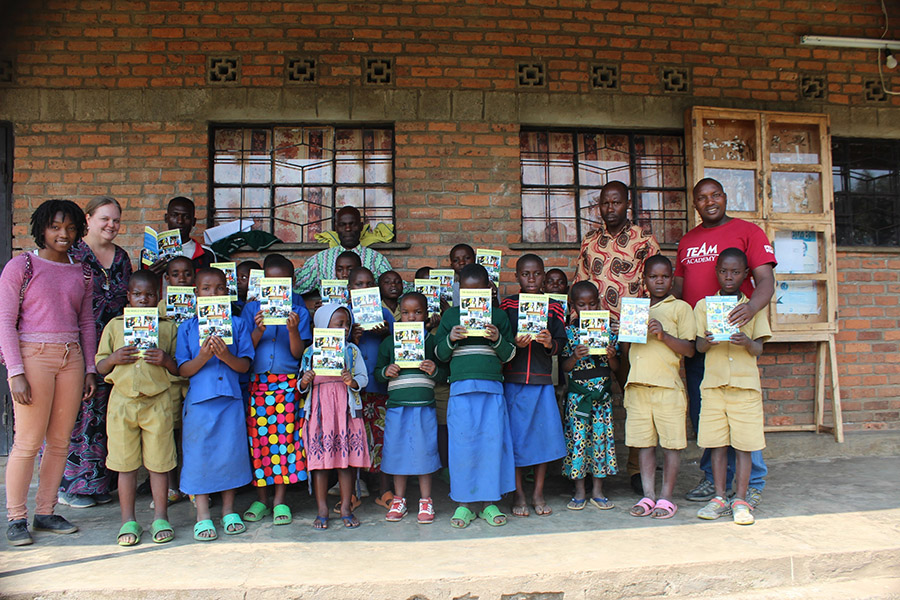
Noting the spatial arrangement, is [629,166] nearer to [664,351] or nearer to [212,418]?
[664,351]

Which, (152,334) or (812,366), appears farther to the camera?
(812,366)

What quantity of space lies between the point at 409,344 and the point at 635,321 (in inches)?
51.2

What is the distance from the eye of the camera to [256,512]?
12.2 feet

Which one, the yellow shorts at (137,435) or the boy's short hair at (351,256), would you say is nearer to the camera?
the yellow shorts at (137,435)

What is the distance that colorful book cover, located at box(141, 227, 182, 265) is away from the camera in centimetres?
413

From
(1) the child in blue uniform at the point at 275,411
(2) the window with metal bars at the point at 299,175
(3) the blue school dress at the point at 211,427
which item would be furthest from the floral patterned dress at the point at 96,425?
(2) the window with metal bars at the point at 299,175

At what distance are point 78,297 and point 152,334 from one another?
584 millimetres

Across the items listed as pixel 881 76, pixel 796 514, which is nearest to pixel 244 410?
pixel 796 514

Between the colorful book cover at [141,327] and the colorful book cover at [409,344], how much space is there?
1.29 metres

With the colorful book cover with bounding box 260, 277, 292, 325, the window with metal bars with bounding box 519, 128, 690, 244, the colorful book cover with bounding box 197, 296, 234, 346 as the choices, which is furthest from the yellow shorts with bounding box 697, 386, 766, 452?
the colorful book cover with bounding box 197, 296, 234, 346

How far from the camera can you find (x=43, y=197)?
4910 mm

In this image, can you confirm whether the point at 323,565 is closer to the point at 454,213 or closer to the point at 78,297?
the point at 78,297

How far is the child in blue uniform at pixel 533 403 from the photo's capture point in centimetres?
384

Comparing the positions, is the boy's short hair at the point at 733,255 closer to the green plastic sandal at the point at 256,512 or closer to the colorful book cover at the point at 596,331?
the colorful book cover at the point at 596,331
